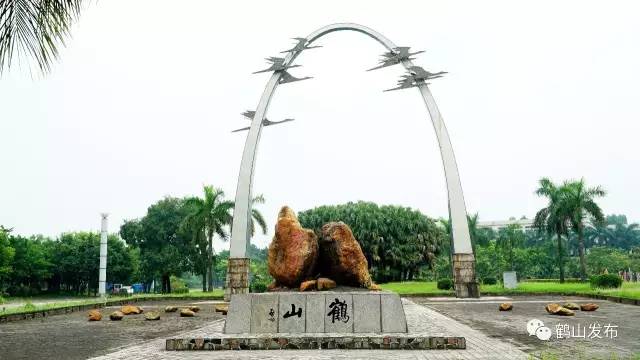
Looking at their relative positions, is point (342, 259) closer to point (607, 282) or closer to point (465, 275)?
point (465, 275)

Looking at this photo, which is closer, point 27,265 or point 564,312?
point 564,312

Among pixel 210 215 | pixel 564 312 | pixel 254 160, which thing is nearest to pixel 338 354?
pixel 564 312

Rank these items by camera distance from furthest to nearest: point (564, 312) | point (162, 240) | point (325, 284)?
1. point (162, 240)
2. point (564, 312)
3. point (325, 284)

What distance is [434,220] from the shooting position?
4597 centimetres

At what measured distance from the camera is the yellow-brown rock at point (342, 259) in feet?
33.0

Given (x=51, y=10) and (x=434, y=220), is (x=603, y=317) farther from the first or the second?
(x=434, y=220)

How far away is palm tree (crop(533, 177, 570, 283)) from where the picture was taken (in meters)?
34.7

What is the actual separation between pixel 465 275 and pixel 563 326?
11181 mm

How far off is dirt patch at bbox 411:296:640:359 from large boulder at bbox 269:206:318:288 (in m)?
3.80

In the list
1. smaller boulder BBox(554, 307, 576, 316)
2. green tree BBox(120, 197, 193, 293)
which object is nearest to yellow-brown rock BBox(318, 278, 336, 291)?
smaller boulder BBox(554, 307, 576, 316)

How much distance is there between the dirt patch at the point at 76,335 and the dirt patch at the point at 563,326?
272 inches

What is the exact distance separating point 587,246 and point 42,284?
7986 cm

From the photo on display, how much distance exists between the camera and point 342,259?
10055 mm

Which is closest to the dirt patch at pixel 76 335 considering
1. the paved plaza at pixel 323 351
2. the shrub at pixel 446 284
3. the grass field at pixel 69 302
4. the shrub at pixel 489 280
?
the paved plaza at pixel 323 351
